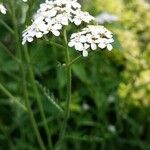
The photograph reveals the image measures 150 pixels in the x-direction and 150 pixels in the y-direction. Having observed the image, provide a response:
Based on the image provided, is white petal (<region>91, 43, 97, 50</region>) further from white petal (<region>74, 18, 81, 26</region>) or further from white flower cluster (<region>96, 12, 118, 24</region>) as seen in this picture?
white flower cluster (<region>96, 12, 118, 24</region>)

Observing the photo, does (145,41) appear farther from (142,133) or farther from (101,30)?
(101,30)

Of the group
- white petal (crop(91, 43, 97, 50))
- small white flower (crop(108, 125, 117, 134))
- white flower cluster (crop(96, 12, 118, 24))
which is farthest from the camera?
small white flower (crop(108, 125, 117, 134))

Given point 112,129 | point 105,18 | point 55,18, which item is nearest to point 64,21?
point 55,18

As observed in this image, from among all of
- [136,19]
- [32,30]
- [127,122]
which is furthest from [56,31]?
[127,122]

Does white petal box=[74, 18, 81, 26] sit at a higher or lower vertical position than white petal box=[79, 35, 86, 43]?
higher

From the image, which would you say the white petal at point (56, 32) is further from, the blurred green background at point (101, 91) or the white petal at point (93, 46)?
the blurred green background at point (101, 91)

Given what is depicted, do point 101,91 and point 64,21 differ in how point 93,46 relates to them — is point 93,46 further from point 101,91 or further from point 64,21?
point 101,91

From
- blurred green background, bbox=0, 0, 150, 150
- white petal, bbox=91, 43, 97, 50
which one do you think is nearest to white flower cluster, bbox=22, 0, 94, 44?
white petal, bbox=91, 43, 97, 50
